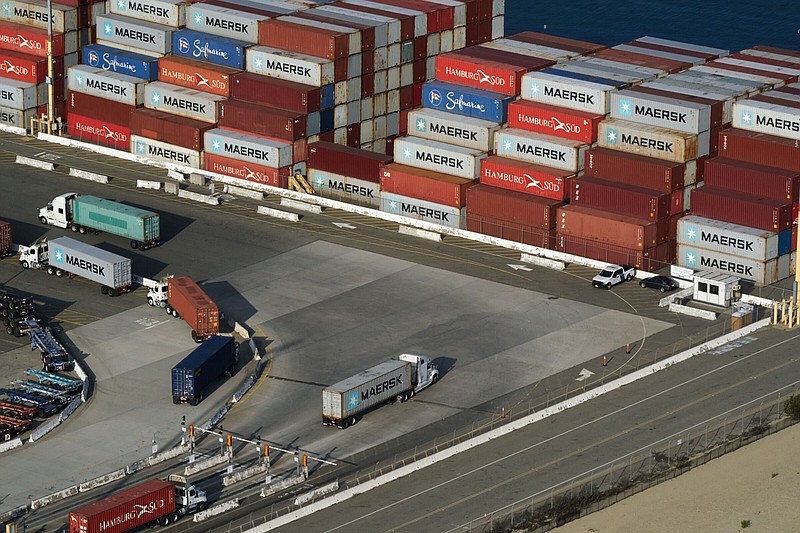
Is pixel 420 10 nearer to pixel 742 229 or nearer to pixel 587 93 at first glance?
pixel 587 93

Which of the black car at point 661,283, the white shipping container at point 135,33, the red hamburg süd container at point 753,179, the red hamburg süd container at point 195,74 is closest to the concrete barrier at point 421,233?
the black car at point 661,283

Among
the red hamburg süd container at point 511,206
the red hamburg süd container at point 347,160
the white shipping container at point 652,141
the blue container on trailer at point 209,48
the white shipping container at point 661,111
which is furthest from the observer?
the blue container on trailer at point 209,48

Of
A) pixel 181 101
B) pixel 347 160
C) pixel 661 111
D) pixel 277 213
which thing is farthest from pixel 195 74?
pixel 661 111

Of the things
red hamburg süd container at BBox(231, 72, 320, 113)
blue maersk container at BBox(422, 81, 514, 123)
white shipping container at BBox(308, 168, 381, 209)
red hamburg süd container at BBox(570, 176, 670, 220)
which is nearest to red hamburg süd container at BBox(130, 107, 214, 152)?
red hamburg süd container at BBox(231, 72, 320, 113)

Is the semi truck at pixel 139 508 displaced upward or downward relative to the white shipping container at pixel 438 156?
downward

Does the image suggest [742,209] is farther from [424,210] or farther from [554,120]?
[424,210]

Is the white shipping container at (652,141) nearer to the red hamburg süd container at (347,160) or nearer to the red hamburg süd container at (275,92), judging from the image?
the red hamburg süd container at (347,160)

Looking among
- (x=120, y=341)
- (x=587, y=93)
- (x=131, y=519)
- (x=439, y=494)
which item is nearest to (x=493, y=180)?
(x=587, y=93)
